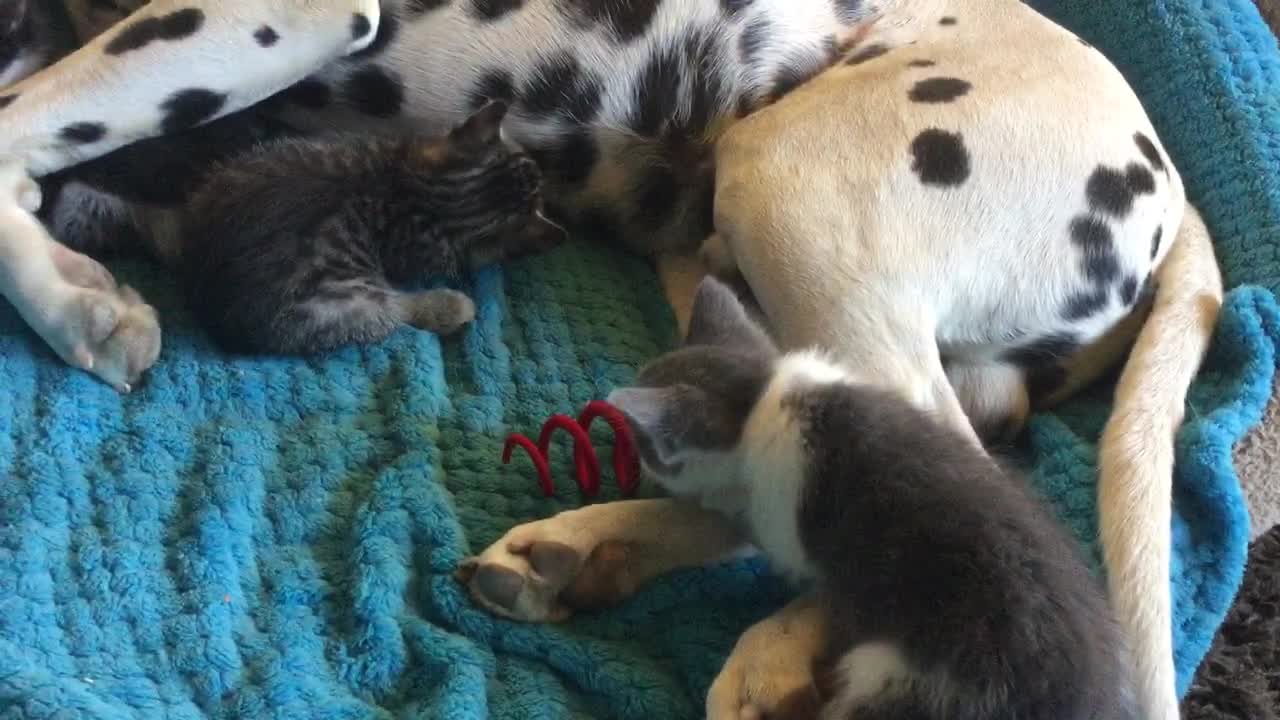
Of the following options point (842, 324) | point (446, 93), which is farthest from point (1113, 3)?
point (446, 93)

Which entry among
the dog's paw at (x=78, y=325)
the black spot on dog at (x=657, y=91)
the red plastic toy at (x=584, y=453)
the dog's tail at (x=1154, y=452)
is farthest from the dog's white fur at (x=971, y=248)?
the dog's paw at (x=78, y=325)

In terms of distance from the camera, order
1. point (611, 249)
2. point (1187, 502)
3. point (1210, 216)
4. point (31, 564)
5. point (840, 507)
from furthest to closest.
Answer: point (611, 249) → point (1210, 216) → point (1187, 502) → point (31, 564) → point (840, 507)

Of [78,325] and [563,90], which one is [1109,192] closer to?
[563,90]

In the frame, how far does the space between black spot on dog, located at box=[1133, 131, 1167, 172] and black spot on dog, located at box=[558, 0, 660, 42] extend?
2.71ft

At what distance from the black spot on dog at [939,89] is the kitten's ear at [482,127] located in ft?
2.22

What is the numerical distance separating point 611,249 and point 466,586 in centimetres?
88

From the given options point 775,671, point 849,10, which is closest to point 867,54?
point 849,10

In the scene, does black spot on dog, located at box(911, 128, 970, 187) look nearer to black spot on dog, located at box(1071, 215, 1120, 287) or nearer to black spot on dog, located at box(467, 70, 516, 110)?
black spot on dog, located at box(1071, 215, 1120, 287)

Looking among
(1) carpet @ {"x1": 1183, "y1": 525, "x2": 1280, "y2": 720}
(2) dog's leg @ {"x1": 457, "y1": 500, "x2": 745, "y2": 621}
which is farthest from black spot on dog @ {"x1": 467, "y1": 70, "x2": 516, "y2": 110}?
(1) carpet @ {"x1": 1183, "y1": 525, "x2": 1280, "y2": 720}

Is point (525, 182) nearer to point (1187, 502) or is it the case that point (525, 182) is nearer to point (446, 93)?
point (446, 93)

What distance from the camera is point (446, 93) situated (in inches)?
88.8

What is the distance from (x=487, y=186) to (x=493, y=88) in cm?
21

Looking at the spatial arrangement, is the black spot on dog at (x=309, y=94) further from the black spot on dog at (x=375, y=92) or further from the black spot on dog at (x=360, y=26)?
the black spot on dog at (x=360, y=26)

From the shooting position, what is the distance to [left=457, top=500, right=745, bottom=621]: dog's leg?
170cm
